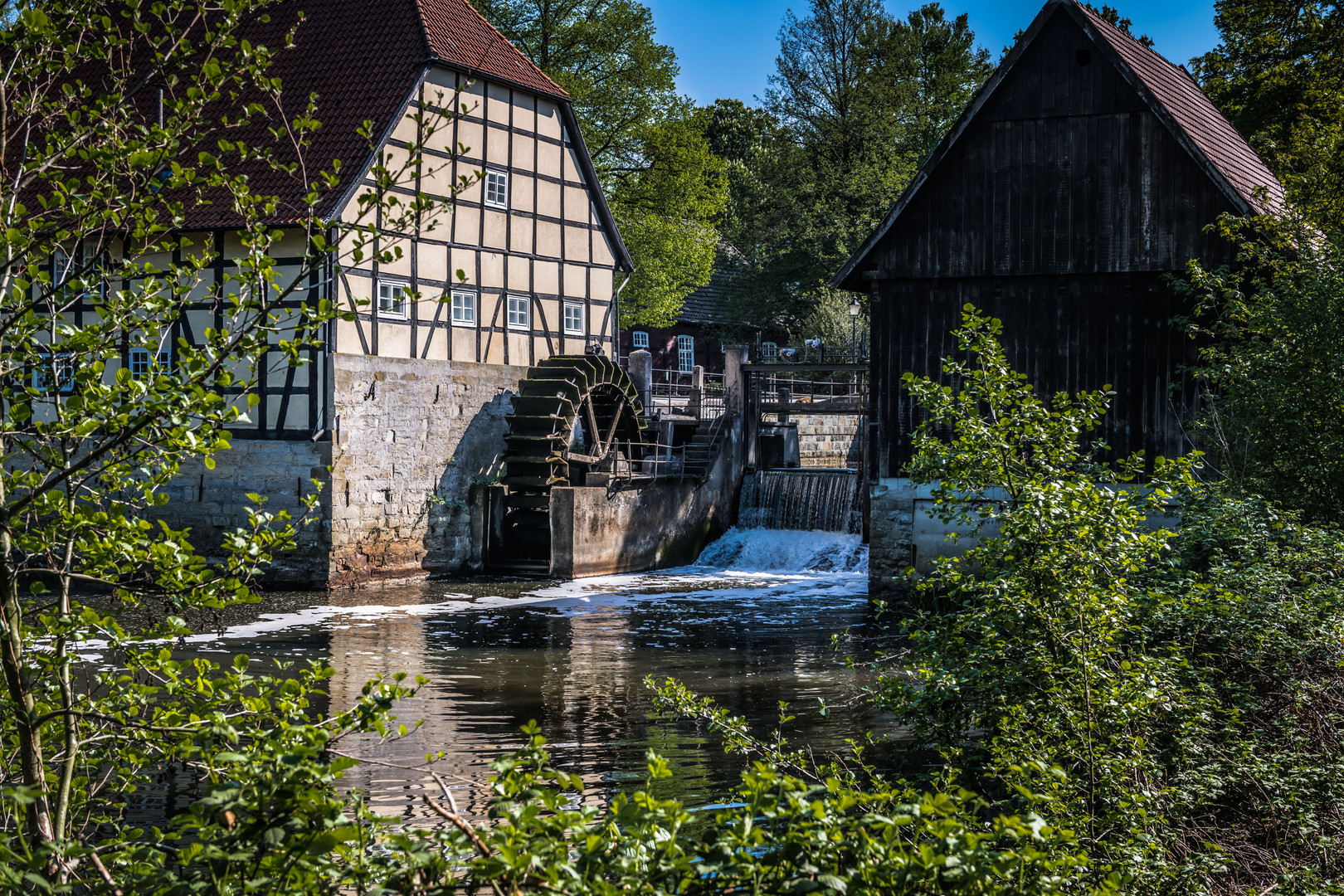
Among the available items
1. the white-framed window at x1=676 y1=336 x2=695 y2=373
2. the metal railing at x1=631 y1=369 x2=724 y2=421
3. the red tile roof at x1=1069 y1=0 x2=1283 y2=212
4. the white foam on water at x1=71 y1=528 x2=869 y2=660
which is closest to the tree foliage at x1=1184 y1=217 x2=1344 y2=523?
the red tile roof at x1=1069 y1=0 x2=1283 y2=212

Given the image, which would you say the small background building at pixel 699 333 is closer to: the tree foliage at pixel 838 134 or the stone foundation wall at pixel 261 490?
the tree foliage at pixel 838 134

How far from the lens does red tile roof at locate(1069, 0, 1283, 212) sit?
1275 centimetres

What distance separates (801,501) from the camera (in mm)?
22094

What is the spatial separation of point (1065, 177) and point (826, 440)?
16176 millimetres

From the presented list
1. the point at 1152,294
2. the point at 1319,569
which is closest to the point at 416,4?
the point at 1152,294

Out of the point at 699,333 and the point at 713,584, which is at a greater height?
the point at 699,333

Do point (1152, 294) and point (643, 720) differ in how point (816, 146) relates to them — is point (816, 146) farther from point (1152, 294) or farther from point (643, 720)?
point (643, 720)

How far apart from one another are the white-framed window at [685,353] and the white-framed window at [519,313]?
16.8 m

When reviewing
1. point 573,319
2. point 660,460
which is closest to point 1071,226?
point 573,319

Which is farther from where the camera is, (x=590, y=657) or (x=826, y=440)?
(x=826, y=440)

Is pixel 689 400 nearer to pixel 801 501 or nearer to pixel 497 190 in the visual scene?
pixel 801 501

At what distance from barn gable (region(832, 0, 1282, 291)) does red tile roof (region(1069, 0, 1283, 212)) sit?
5 centimetres

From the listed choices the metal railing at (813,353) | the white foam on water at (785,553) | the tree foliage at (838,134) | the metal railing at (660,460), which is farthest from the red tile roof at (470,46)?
the tree foliage at (838,134)

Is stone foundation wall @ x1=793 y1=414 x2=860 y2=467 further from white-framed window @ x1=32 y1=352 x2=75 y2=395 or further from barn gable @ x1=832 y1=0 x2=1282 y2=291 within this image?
white-framed window @ x1=32 y1=352 x2=75 y2=395
